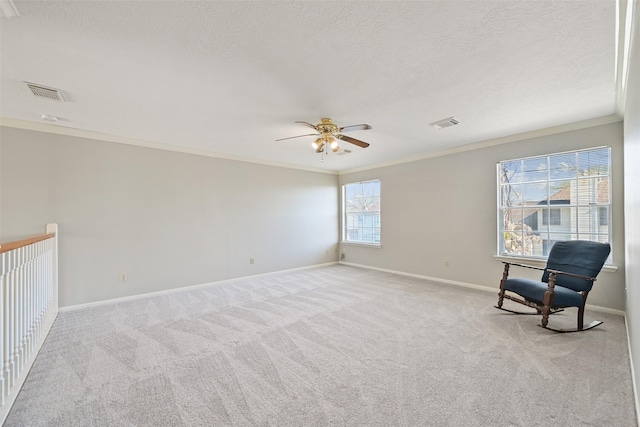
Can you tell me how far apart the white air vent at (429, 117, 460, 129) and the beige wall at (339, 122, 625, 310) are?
4.52ft

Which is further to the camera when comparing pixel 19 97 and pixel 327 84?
pixel 19 97

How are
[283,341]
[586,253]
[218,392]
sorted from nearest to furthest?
[218,392] → [283,341] → [586,253]

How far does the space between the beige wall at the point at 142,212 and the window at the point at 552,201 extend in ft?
13.2

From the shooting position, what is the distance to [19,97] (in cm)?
283

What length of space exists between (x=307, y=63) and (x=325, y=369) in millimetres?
2487

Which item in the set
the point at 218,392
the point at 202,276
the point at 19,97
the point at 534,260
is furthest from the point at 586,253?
the point at 19,97

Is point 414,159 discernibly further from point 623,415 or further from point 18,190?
point 18,190

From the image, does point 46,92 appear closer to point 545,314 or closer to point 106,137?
point 106,137

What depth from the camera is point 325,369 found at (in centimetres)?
225

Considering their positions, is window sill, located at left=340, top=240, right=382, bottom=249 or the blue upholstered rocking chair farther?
window sill, located at left=340, top=240, right=382, bottom=249

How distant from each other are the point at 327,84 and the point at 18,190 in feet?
Answer: 13.3

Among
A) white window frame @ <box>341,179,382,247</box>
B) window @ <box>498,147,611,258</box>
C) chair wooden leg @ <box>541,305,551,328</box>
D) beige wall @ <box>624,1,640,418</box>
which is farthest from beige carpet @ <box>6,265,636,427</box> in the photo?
white window frame @ <box>341,179,382,247</box>

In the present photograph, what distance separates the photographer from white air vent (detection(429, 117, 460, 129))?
3.54 metres

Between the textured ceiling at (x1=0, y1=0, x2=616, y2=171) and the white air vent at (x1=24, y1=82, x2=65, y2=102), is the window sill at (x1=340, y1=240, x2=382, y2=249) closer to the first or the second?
the textured ceiling at (x1=0, y1=0, x2=616, y2=171)
